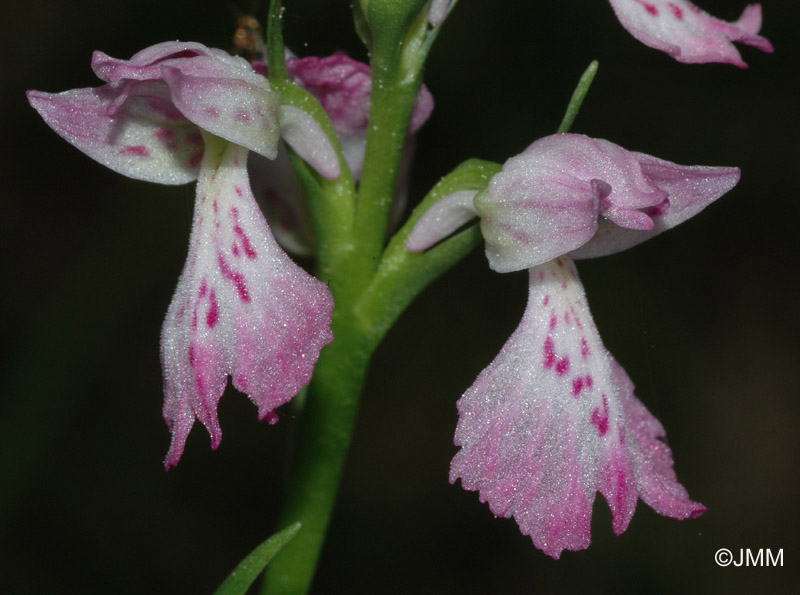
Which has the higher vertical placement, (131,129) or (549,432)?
(131,129)

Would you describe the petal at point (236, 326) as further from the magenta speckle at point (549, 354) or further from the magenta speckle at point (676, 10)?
the magenta speckle at point (676, 10)

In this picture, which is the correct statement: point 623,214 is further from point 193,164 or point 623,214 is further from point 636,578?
point 636,578

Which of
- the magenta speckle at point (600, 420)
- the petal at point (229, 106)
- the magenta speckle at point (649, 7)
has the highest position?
the petal at point (229, 106)

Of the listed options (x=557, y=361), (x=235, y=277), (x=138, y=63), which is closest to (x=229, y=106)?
(x=138, y=63)

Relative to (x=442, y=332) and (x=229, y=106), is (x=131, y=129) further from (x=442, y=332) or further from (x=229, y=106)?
(x=442, y=332)

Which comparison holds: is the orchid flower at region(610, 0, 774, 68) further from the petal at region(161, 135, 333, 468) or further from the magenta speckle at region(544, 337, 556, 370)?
the petal at region(161, 135, 333, 468)

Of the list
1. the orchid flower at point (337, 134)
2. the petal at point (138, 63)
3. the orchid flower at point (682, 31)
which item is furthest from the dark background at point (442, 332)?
the petal at point (138, 63)
